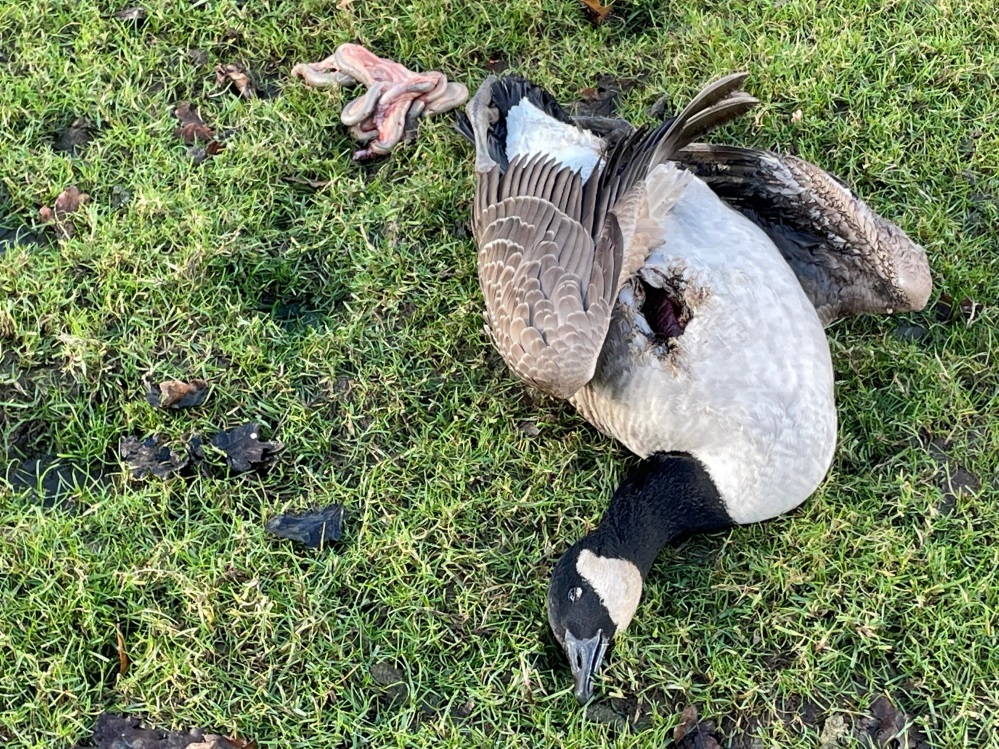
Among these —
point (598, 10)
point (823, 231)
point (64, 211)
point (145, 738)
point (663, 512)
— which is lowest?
point (145, 738)

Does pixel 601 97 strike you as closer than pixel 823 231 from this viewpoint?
No

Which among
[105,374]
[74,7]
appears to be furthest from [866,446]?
[74,7]

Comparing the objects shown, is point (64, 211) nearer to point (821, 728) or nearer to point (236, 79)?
point (236, 79)

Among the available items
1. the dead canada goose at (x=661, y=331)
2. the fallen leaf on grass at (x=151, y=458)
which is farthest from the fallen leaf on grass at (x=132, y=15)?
the fallen leaf on grass at (x=151, y=458)

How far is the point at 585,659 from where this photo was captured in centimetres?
358

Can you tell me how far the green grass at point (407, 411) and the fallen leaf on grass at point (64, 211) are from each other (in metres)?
0.06

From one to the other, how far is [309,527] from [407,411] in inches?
27.3

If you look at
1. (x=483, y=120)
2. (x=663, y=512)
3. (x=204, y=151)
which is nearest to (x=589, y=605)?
(x=663, y=512)

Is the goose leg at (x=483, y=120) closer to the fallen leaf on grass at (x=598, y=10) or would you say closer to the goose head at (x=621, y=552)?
the fallen leaf on grass at (x=598, y=10)

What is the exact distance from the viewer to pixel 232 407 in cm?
425

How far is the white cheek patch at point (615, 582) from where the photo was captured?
363 cm

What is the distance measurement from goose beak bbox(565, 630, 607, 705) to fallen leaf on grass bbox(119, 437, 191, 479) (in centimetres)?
183

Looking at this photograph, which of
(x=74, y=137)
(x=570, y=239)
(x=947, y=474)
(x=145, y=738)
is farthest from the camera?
(x=74, y=137)

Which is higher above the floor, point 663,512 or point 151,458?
point 663,512
